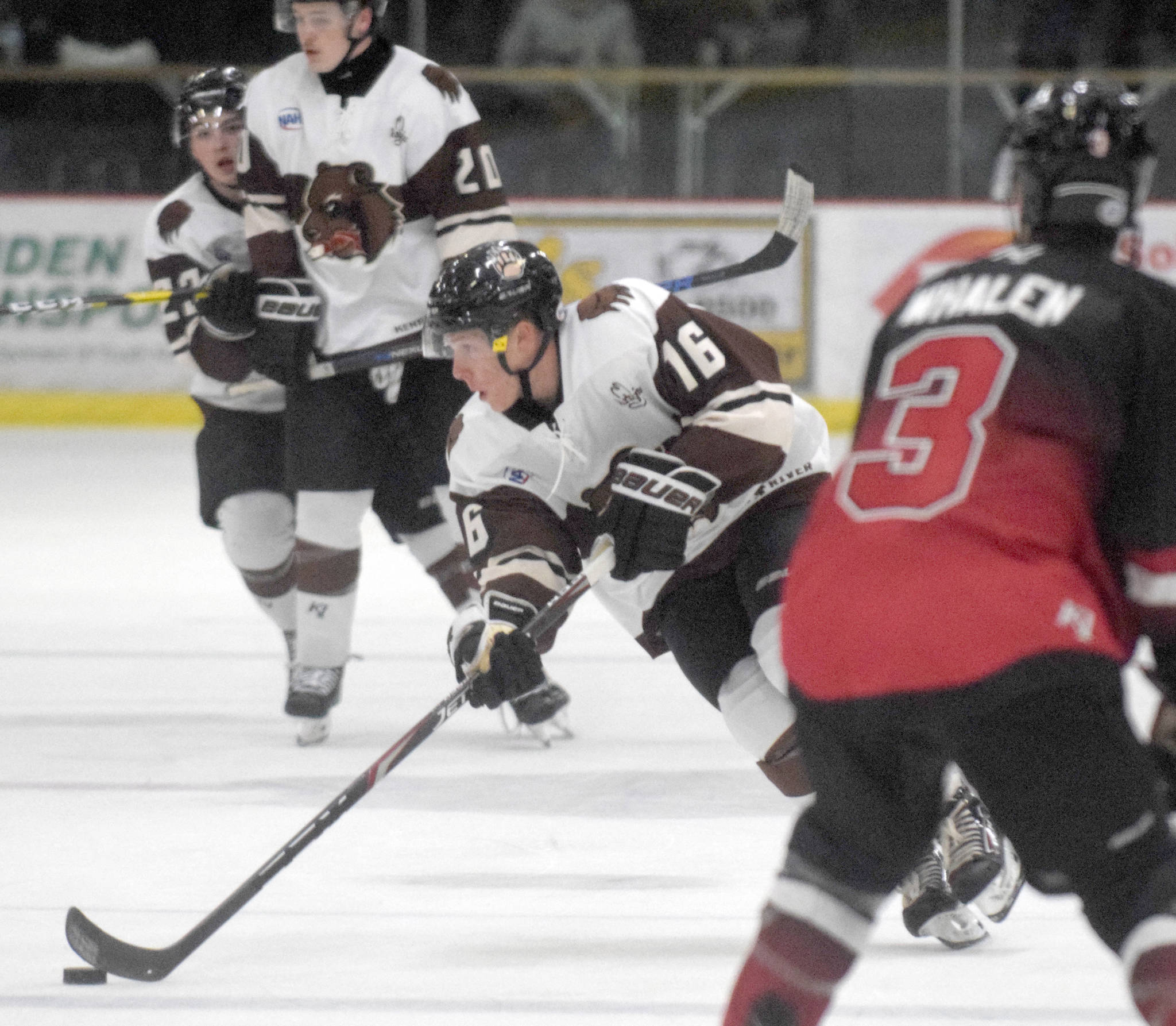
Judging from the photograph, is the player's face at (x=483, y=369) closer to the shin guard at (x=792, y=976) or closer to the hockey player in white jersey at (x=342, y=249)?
the shin guard at (x=792, y=976)

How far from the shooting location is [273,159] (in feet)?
11.0

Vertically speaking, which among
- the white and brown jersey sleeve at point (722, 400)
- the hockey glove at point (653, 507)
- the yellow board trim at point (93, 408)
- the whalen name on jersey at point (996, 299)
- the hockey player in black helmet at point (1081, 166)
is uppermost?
the hockey player in black helmet at point (1081, 166)

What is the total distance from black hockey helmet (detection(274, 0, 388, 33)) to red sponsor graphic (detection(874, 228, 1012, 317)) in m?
4.08

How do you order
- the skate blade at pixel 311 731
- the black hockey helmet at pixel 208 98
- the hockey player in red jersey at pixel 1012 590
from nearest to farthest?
the hockey player in red jersey at pixel 1012 590, the skate blade at pixel 311 731, the black hockey helmet at pixel 208 98

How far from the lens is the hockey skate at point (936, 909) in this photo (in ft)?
7.19

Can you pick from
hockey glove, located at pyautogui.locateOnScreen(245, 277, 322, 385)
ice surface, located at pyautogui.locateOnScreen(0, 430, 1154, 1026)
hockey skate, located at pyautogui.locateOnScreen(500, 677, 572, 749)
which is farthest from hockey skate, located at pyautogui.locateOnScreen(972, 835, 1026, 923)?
hockey glove, located at pyautogui.locateOnScreen(245, 277, 322, 385)

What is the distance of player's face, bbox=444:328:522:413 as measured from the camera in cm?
228

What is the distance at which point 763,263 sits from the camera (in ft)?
10.9

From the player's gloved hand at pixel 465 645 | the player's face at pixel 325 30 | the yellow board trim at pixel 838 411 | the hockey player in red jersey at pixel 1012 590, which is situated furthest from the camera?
the yellow board trim at pixel 838 411

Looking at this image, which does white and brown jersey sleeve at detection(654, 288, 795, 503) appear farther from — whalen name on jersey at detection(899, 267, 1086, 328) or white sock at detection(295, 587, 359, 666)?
white sock at detection(295, 587, 359, 666)

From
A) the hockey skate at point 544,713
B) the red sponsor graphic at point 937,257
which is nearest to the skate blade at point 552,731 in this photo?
the hockey skate at point 544,713

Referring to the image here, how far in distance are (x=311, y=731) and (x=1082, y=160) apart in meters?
2.16

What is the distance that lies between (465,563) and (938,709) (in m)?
2.22

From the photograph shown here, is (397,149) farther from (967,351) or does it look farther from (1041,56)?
(1041,56)
